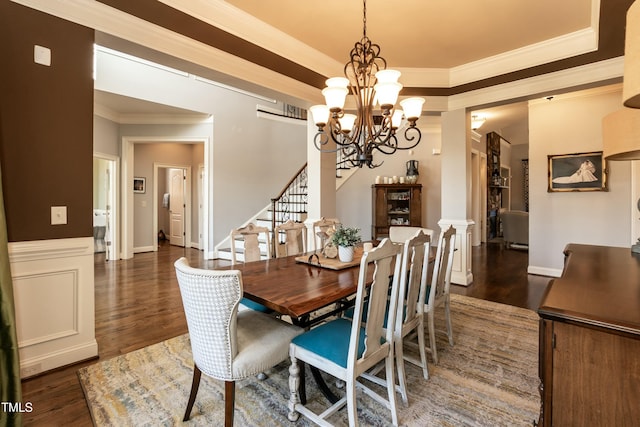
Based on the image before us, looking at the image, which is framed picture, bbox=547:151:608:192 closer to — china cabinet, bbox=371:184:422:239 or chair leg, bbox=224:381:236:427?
china cabinet, bbox=371:184:422:239

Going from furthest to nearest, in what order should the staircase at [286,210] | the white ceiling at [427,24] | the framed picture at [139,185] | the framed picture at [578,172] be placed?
the framed picture at [139,185]
the staircase at [286,210]
the framed picture at [578,172]
the white ceiling at [427,24]

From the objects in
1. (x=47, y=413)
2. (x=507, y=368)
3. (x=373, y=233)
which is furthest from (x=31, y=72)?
(x=373, y=233)

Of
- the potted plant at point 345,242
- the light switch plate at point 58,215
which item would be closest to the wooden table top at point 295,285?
the potted plant at point 345,242

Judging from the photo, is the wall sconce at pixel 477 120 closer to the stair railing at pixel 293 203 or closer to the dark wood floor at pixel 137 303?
the dark wood floor at pixel 137 303

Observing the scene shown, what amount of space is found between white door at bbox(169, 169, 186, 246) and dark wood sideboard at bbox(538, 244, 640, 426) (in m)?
8.09

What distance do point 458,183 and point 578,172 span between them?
1904 mm

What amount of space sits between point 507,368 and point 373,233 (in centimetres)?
420

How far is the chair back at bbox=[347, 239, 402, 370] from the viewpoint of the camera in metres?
1.46

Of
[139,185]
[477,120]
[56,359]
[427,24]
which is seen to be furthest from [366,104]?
[139,185]

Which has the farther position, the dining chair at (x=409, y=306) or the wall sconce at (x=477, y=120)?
the wall sconce at (x=477, y=120)

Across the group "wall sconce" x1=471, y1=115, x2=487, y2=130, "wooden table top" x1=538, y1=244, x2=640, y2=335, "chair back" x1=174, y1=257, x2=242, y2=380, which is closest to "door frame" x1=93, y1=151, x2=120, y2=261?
"chair back" x1=174, y1=257, x2=242, y2=380

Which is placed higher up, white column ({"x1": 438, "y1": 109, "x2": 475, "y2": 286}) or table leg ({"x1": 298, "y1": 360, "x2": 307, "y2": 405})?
white column ({"x1": 438, "y1": 109, "x2": 475, "y2": 286})

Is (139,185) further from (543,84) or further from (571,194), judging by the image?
(571,194)

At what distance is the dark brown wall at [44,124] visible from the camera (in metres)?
1.97
